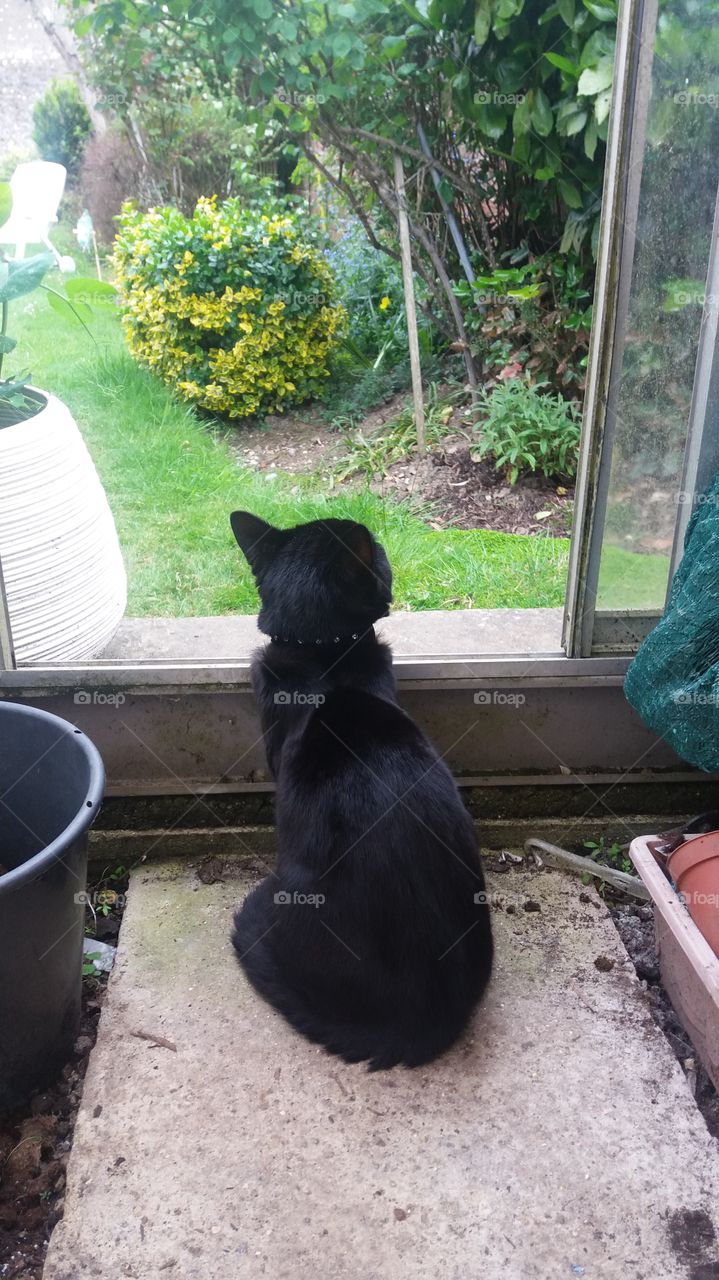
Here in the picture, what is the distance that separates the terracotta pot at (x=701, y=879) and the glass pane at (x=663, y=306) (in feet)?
2.06

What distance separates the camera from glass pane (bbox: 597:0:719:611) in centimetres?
171

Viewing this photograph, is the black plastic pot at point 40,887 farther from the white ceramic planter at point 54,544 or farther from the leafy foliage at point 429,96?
the leafy foliage at point 429,96

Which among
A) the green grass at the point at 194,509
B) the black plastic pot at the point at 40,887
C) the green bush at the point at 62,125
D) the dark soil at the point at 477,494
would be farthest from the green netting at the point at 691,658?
the green bush at the point at 62,125

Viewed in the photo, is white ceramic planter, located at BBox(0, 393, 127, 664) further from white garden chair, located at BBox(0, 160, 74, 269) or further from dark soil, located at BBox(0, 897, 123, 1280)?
dark soil, located at BBox(0, 897, 123, 1280)

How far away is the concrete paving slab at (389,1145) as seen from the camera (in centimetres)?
143

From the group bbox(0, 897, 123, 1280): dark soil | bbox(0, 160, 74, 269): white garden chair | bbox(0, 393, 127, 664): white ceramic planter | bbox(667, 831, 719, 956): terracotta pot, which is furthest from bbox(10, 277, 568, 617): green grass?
bbox(0, 897, 123, 1280): dark soil

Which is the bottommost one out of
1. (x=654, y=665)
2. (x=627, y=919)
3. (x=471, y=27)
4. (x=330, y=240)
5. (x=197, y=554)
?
(x=627, y=919)

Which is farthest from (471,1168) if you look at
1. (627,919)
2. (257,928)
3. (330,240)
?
(330,240)

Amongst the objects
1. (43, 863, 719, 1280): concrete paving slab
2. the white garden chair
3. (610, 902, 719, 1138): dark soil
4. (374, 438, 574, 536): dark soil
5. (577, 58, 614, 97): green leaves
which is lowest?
(610, 902, 719, 1138): dark soil

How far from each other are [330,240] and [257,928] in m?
4.09

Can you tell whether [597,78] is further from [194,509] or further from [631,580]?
[194,509]

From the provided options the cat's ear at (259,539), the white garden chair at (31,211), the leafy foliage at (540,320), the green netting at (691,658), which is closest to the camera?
the green netting at (691,658)

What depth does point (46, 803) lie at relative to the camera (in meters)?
1.85

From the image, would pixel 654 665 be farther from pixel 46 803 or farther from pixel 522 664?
pixel 46 803
